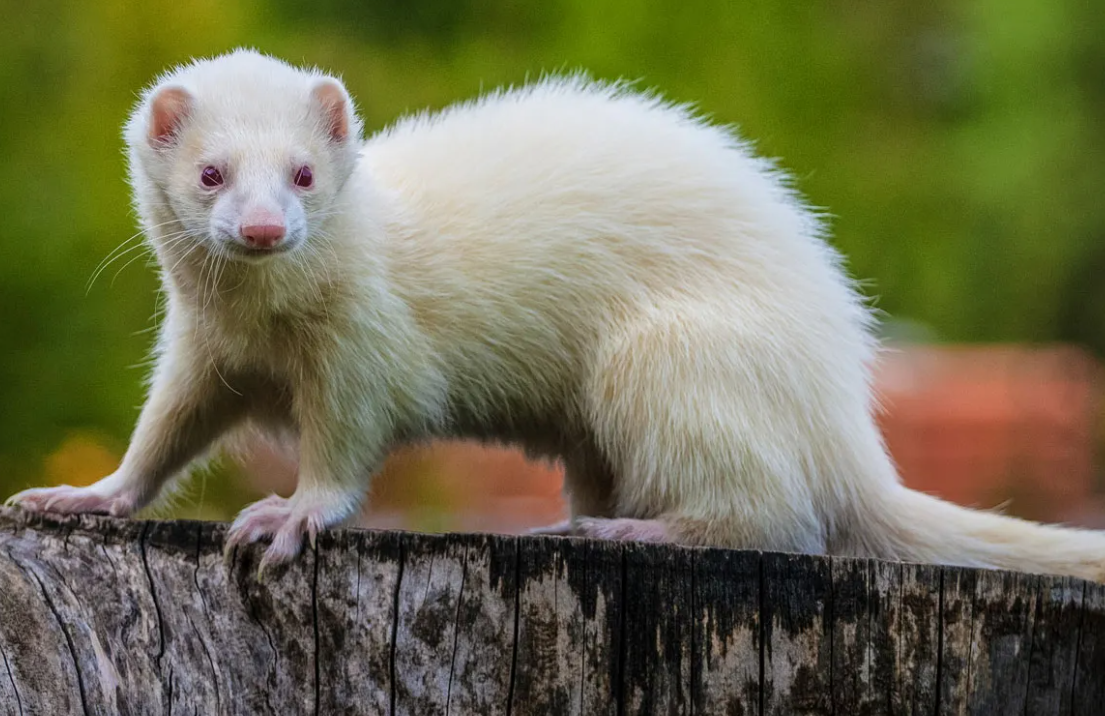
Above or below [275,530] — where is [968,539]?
above

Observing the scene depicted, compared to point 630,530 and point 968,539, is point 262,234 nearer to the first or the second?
point 630,530

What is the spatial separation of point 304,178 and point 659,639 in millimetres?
1661

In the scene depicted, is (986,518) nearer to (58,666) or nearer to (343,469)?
(343,469)

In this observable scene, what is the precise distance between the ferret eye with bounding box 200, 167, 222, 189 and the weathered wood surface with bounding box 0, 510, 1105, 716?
3.87ft

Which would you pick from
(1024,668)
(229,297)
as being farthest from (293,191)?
(1024,668)

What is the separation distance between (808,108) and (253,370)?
5.58 metres

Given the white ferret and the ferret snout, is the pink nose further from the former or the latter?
the white ferret

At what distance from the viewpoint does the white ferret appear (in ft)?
12.4

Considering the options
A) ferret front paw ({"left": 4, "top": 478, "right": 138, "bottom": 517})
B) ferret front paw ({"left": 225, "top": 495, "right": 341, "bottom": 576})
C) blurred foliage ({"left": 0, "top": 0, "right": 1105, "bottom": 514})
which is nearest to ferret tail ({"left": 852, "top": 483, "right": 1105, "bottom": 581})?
ferret front paw ({"left": 225, "top": 495, "right": 341, "bottom": 576})

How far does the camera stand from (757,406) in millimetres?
3936

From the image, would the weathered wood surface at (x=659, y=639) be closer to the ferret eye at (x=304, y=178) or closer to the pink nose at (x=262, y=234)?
the pink nose at (x=262, y=234)

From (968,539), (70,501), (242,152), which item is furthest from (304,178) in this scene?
(968,539)

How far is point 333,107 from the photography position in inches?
151

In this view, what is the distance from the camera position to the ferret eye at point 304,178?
3.65 m
